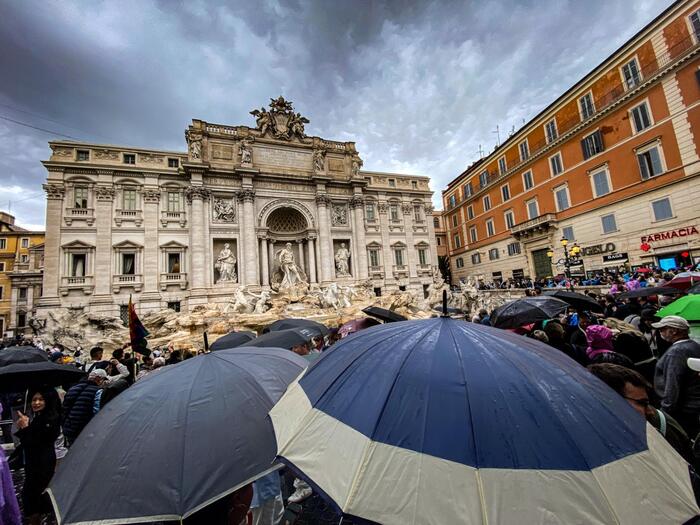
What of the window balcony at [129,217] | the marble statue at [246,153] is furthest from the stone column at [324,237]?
the window balcony at [129,217]

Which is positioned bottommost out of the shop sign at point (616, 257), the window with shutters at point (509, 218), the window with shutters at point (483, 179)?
the shop sign at point (616, 257)

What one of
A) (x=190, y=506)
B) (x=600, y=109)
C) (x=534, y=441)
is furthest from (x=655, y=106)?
(x=190, y=506)

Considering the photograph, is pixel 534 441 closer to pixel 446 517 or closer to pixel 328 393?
pixel 446 517

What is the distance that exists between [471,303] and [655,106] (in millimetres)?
14816

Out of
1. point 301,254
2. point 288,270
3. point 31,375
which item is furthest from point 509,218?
point 31,375

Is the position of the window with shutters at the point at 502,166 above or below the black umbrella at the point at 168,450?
above

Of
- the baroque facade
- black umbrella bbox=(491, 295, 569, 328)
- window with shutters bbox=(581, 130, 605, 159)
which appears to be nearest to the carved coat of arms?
the baroque facade

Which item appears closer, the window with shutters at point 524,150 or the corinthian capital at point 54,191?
the corinthian capital at point 54,191

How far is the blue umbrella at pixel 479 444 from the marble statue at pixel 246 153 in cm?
2362

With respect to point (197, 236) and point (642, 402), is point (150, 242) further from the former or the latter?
point (642, 402)

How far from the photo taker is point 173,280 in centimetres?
2031

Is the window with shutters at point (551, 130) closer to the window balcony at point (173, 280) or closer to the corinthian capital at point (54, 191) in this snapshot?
the window balcony at point (173, 280)

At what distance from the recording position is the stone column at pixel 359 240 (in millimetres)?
25094

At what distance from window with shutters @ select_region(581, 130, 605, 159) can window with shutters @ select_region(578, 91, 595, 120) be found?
4.31ft
